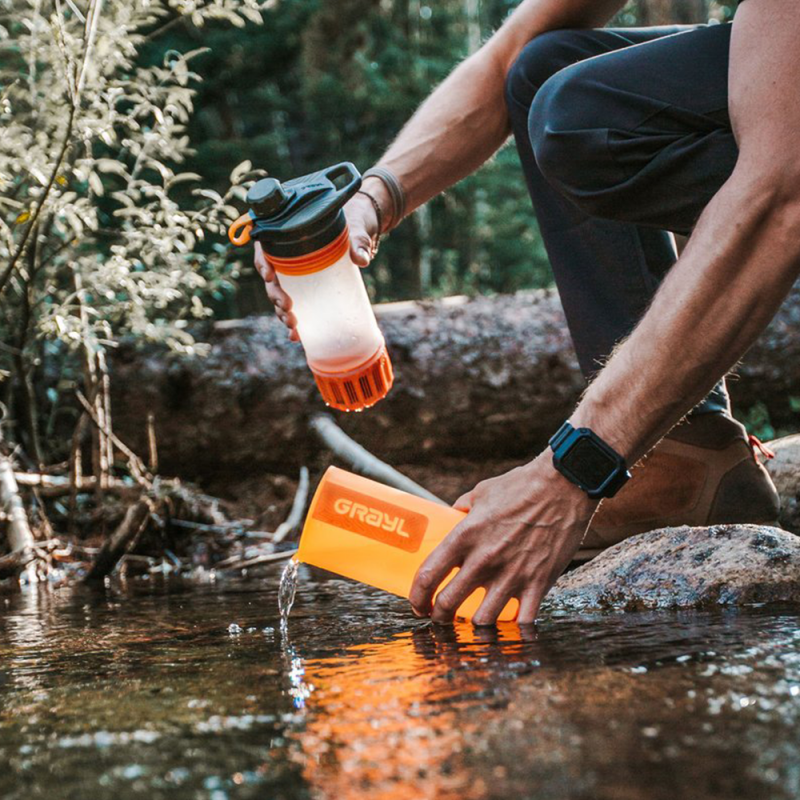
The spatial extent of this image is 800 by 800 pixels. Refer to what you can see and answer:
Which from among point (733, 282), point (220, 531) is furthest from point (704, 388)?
point (220, 531)

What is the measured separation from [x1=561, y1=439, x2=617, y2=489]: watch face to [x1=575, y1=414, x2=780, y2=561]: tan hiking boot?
773mm

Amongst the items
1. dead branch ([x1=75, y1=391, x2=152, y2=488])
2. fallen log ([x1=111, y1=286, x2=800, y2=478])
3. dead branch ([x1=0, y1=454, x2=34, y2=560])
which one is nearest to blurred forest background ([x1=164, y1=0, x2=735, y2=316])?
fallen log ([x1=111, y1=286, x2=800, y2=478])

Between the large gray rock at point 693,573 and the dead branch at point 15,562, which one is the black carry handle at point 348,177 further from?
the dead branch at point 15,562

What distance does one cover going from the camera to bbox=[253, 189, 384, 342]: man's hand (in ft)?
7.29

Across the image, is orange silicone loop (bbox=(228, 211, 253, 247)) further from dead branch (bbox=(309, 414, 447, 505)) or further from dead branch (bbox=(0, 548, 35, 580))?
dead branch (bbox=(0, 548, 35, 580))

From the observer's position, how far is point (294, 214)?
2.02 metres

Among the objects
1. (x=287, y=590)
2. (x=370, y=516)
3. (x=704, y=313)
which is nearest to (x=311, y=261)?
(x=370, y=516)

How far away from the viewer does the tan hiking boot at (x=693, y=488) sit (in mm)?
2320

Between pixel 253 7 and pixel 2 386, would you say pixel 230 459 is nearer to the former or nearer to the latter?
pixel 2 386

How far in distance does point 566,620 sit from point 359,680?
0.57m

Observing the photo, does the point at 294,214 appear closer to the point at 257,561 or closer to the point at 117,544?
the point at 257,561

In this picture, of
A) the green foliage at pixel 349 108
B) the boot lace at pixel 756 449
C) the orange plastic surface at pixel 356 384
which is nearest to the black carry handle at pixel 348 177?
the orange plastic surface at pixel 356 384

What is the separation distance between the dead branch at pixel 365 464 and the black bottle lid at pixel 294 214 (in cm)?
147

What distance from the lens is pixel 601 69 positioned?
2039 millimetres
